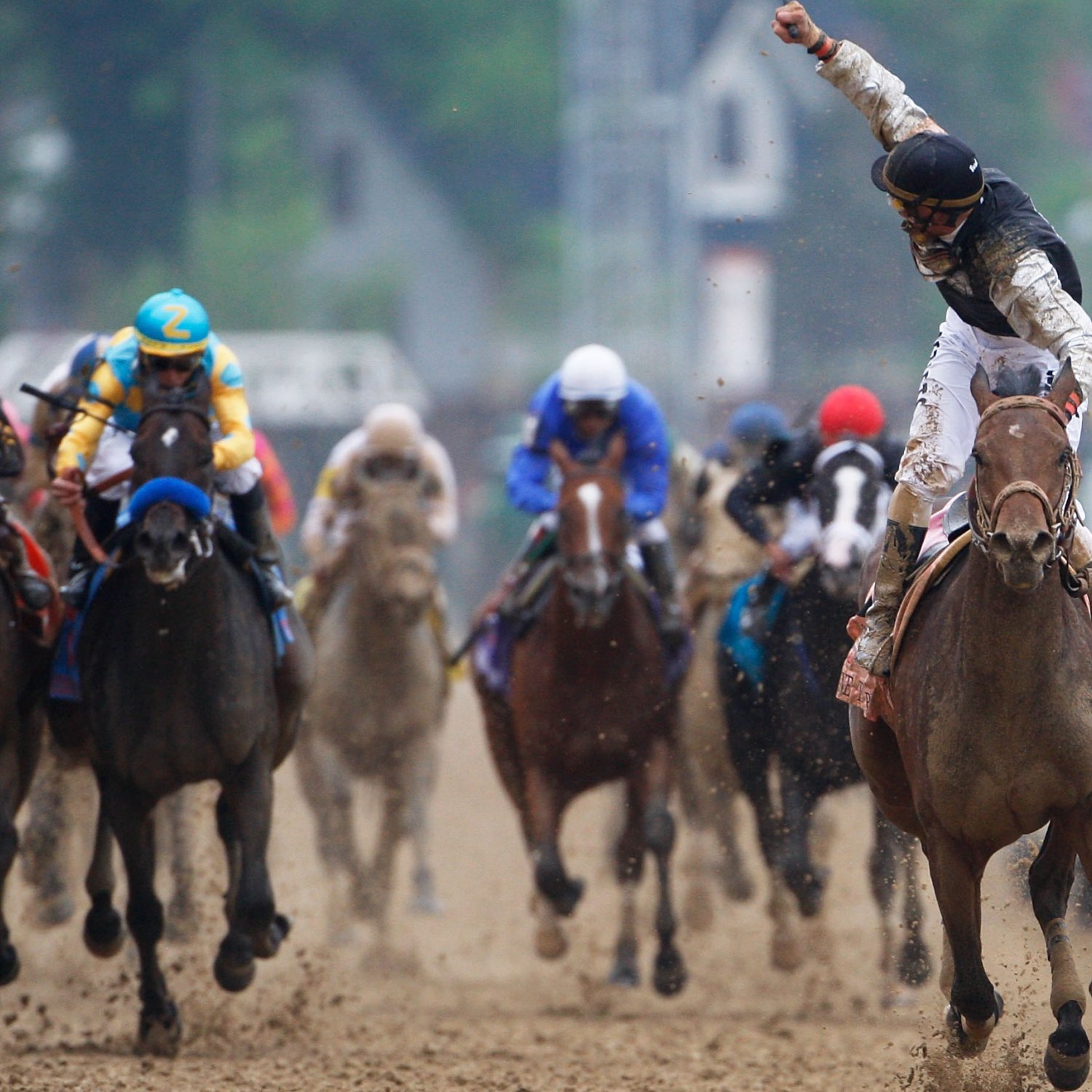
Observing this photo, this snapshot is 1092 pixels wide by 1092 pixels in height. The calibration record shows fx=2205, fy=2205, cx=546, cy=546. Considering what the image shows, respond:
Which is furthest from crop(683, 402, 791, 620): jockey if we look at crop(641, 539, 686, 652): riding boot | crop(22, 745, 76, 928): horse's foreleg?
crop(22, 745, 76, 928): horse's foreleg

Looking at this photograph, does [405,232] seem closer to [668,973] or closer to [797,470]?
[797,470]

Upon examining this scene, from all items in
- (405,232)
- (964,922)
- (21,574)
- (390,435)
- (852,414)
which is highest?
(405,232)

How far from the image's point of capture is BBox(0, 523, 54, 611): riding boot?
8047 mm

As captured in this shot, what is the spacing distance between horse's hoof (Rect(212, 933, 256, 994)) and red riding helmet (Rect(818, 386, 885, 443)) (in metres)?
3.40

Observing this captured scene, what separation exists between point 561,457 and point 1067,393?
13.4ft

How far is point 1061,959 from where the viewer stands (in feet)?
21.4

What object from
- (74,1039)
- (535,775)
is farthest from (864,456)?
(74,1039)

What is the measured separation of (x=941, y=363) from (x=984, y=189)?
62 centimetres

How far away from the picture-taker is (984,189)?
6422 millimetres

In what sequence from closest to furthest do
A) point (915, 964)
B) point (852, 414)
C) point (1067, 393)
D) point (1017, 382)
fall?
point (1067, 393) < point (1017, 382) < point (915, 964) < point (852, 414)

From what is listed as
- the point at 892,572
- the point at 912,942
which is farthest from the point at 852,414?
the point at 892,572

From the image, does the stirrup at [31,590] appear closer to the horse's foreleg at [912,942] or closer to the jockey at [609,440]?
the jockey at [609,440]

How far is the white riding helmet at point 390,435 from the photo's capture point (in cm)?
1207

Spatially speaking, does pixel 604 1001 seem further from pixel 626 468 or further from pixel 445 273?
pixel 445 273
